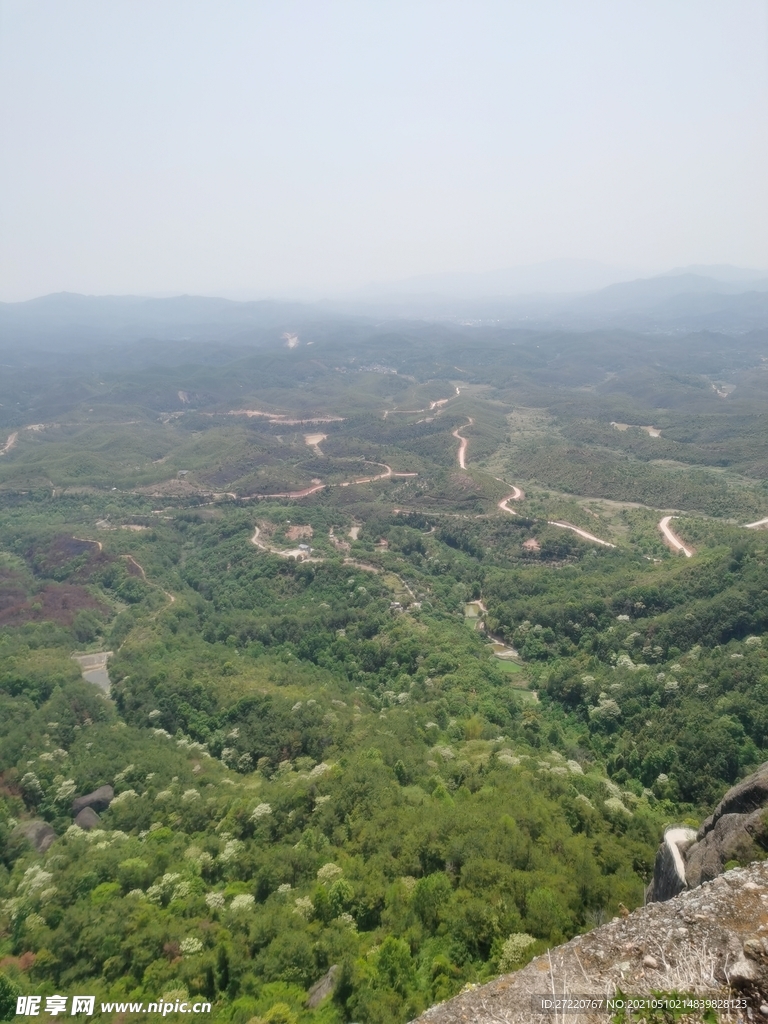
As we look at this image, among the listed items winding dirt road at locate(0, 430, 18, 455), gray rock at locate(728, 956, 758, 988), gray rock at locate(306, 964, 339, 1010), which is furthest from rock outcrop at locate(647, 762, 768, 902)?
winding dirt road at locate(0, 430, 18, 455)

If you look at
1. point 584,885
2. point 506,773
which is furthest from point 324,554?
point 584,885

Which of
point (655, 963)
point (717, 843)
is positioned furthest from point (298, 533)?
point (655, 963)

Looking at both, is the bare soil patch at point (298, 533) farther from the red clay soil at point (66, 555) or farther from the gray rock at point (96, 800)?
the gray rock at point (96, 800)

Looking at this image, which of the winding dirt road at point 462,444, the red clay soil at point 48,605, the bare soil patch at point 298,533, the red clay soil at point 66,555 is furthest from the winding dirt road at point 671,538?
the red clay soil at point 66,555

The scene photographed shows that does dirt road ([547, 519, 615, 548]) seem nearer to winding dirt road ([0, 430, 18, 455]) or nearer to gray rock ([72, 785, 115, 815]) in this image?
gray rock ([72, 785, 115, 815])

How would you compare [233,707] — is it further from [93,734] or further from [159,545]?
[159,545]

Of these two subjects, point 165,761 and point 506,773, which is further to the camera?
point 165,761
